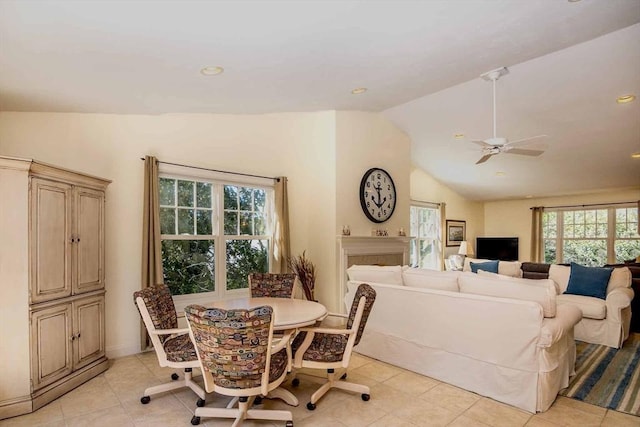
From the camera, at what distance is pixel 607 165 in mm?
6355

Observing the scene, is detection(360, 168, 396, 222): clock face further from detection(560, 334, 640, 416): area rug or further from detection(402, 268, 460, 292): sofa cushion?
detection(560, 334, 640, 416): area rug

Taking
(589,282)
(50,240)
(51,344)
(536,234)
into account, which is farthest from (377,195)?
(536,234)

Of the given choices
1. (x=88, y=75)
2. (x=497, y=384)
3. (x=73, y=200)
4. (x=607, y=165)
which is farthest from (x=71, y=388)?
(x=607, y=165)


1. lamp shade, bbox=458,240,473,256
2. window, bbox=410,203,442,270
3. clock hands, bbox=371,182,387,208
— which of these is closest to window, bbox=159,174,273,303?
clock hands, bbox=371,182,387,208

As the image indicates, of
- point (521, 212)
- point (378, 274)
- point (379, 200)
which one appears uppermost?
point (379, 200)

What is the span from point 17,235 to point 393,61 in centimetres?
361

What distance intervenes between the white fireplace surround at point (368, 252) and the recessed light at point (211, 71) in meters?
2.88

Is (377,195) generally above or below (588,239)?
above

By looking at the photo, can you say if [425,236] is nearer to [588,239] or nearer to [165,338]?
[588,239]

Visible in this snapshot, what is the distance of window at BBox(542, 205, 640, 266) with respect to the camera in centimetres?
782

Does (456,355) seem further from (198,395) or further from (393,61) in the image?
(393,61)

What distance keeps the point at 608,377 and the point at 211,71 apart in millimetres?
4647

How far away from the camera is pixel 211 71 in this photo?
10.7 feet

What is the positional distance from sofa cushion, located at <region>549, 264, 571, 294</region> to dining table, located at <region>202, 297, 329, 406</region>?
160 inches
